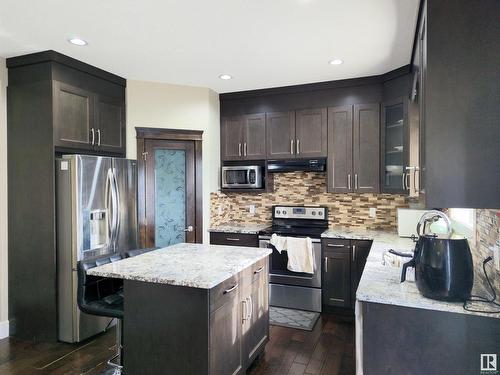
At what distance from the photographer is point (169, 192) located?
404 centimetres

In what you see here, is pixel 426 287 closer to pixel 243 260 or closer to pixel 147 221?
pixel 243 260

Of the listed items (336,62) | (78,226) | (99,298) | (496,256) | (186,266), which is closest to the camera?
(496,256)

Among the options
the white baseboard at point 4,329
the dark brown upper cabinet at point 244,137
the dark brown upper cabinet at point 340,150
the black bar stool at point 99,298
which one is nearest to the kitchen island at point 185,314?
the black bar stool at point 99,298

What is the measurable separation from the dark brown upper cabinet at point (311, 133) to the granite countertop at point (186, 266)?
1769mm

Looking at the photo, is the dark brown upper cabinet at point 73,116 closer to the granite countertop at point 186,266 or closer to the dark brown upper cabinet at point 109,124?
the dark brown upper cabinet at point 109,124

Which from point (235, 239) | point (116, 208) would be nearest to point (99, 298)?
point (116, 208)

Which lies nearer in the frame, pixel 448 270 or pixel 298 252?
pixel 448 270

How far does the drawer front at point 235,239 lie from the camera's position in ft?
13.3

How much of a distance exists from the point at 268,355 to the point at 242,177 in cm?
216

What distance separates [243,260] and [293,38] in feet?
6.01

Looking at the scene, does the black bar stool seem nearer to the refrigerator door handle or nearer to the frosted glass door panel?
the refrigerator door handle

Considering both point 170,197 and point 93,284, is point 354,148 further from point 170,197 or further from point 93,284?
point 93,284

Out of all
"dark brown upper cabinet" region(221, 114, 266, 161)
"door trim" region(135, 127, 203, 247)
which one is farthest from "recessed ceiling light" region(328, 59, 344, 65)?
"door trim" region(135, 127, 203, 247)

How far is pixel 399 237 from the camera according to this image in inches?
141
